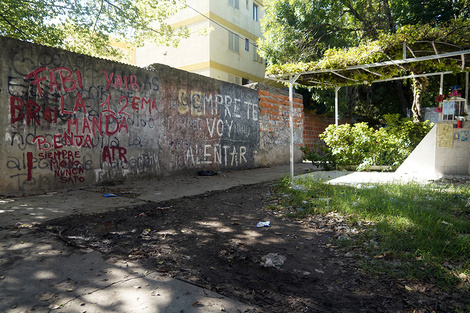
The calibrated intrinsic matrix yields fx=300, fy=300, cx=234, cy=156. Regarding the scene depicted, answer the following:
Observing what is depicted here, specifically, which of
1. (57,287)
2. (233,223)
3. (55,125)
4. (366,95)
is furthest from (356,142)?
(366,95)

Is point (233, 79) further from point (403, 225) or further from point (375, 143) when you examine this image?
point (403, 225)

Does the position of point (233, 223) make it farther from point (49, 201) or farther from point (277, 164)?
point (277, 164)

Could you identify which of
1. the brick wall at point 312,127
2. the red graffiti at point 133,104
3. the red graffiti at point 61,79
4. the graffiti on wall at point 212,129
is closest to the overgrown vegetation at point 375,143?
the graffiti on wall at point 212,129

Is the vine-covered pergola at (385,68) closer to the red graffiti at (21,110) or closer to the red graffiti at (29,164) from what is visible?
the red graffiti at (21,110)

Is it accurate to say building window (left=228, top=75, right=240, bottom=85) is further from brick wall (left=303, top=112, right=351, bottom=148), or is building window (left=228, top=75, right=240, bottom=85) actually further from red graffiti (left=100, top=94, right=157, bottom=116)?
red graffiti (left=100, top=94, right=157, bottom=116)

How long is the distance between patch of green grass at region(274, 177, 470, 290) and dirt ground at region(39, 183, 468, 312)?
0.61 ft

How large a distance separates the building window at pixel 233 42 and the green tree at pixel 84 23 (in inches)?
229

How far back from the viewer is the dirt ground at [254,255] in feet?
6.55

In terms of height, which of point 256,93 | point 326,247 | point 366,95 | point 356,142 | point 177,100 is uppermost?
point 366,95

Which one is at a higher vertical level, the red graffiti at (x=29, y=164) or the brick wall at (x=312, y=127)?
the brick wall at (x=312, y=127)

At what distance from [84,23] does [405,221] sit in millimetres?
10915

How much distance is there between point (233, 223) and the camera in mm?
3672

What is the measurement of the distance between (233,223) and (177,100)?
4.48 metres

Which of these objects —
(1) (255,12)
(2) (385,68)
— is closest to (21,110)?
(2) (385,68)
